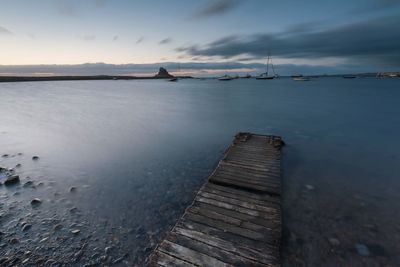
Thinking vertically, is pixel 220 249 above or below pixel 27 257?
above

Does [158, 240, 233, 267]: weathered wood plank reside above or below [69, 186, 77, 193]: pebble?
above

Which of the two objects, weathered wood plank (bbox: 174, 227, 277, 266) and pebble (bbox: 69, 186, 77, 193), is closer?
weathered wood plank (bbox: 174, 227, 277, 266)

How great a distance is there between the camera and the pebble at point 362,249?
209 inches

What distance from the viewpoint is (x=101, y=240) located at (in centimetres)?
559

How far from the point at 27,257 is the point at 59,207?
210 centimetres

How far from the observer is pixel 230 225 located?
17.2ft

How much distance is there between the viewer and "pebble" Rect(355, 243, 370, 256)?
5.32m

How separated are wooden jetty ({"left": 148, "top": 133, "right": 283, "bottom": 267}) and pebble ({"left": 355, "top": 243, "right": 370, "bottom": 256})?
2.12 metres

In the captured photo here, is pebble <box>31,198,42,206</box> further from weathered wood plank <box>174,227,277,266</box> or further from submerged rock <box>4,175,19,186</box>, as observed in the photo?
weathered wood plank <box>174,227,277,266</box>

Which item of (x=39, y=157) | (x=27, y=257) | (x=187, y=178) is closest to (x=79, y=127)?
(x=39, y=157)

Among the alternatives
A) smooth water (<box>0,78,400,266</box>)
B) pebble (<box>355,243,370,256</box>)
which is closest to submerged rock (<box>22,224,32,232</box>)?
smooth water (<box>0,78,400,266</box>)

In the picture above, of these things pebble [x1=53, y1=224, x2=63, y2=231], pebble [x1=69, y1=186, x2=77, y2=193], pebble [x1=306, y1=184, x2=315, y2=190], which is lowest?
pebble [x1=306, y1=184, x2=315, y2=190]

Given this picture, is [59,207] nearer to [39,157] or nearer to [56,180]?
[56,180]

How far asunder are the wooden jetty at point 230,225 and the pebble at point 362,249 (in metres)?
2.12
